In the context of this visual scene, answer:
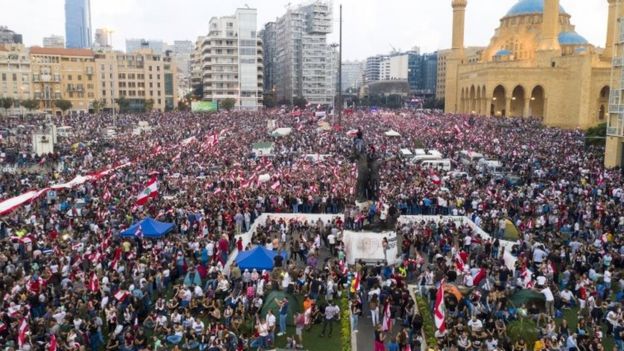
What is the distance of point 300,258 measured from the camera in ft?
64.8

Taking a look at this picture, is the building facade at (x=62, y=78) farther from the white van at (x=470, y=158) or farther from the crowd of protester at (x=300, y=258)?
the white van at (x=470, y=158)

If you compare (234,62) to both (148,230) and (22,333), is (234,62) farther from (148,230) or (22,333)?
(22,333)

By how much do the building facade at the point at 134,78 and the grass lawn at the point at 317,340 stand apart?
99.7 meters

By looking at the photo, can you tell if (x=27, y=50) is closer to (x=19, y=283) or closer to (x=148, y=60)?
(x=148, y=60)

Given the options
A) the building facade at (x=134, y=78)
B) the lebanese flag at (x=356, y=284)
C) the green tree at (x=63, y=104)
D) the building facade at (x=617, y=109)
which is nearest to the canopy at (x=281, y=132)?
the building facade at (x=617, y=109)

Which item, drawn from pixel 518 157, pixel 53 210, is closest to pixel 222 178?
pixel 53 210

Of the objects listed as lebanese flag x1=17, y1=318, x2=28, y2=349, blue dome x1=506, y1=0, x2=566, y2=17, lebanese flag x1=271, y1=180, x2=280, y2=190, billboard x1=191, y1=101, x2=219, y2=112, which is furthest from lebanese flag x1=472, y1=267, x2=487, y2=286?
blue dome x1=506, y1=0, x2=566, y2=17

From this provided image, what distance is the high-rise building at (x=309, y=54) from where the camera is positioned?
5162 inches

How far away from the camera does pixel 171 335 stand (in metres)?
13.0

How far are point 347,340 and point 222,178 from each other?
1785 cm

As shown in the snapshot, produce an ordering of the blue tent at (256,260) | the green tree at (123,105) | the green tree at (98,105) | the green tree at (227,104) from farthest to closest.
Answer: the green tree at (227,104) → the green tree at (123,105) → the green tree at (98,105) → the blue tent at (256,260)

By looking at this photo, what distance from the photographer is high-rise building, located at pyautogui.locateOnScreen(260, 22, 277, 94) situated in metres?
152

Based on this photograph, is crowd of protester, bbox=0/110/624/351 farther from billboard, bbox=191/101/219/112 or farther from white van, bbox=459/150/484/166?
billboard, bbox=191/101/219/112

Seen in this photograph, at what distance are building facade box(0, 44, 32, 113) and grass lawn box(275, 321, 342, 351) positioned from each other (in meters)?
103
